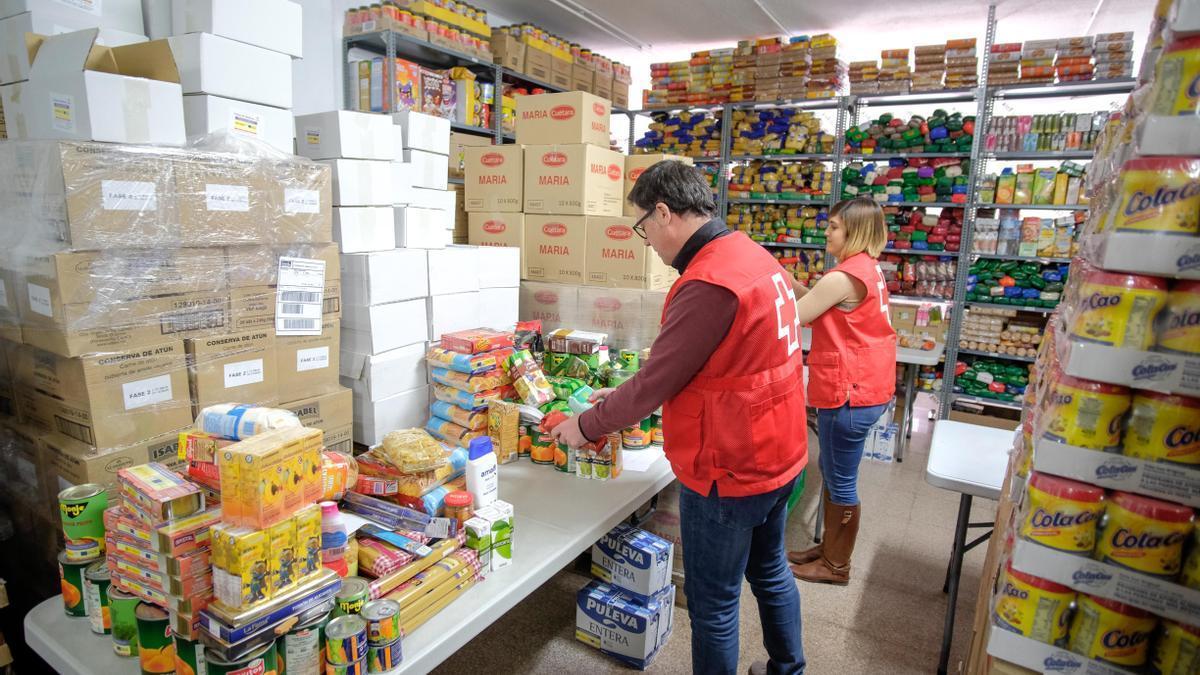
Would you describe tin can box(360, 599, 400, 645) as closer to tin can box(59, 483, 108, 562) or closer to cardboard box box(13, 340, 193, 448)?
tin can box(59, 483, 108, 562)

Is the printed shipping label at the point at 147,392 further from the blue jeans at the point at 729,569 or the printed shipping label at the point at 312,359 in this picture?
the blue jeans at the point at 729,569

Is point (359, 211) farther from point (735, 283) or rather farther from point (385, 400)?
point (735, 283)

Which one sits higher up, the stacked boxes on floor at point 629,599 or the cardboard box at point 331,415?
the cardboard box at point 331,415

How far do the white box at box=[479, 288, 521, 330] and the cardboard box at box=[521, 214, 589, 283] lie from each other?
1.15 ft

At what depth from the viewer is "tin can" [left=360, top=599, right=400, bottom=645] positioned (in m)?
1.25

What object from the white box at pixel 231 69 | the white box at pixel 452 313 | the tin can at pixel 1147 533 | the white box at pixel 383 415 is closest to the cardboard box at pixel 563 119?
the white box at pixel 452 313

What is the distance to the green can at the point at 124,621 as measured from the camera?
50.1 inches

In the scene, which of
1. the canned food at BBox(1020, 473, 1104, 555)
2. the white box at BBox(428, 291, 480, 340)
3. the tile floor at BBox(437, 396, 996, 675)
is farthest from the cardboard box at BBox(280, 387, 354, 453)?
the canned food at BBox(1020, 473, 1104, 555)

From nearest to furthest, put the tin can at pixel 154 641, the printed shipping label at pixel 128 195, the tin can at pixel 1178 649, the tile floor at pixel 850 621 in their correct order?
1. the tin can at pixel 1178 649
2. the tin can at pixel 154 641
3. the printed shipping label at pixel 128 195
4. the tile floor at pixel 850 621

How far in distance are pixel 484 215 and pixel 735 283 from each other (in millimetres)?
2247

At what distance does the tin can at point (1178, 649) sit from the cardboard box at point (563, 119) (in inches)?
107

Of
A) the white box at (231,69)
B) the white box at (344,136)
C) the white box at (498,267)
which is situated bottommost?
the white box at (498,267)

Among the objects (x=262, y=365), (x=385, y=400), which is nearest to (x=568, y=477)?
(x=385, y=400)

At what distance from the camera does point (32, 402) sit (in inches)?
66.7
